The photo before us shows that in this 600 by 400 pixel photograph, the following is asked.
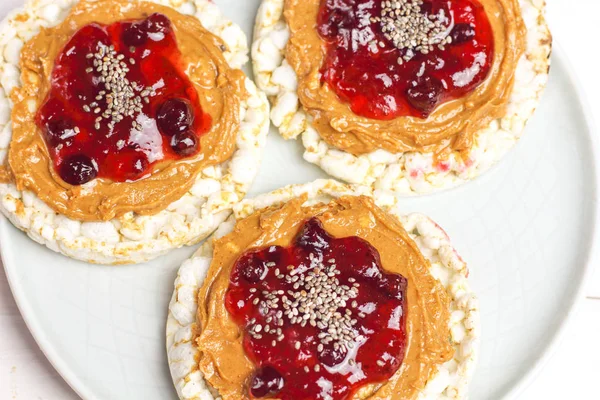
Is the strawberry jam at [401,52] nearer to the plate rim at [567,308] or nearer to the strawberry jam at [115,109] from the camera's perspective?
the plate rim at [567,308]

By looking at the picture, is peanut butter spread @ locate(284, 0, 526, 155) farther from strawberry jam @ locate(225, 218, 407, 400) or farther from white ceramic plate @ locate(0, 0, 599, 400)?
strawberry jam @ locate(225, 218, 407, 400)

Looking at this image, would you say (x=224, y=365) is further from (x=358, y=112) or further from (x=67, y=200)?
(x=358, y=112)

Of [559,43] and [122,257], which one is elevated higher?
[559,43]

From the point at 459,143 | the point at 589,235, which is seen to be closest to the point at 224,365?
the point at 459,143

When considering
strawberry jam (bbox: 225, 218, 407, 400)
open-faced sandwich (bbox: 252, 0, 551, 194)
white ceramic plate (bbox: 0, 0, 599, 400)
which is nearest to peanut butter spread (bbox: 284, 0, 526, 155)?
open-faced sandwich (bbox: 252, 0, 551, 194)

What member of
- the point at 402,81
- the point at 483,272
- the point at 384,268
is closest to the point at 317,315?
the point at 384,268

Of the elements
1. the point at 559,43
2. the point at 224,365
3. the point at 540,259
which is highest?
the point at 559,43

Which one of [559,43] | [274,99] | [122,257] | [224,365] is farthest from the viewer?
[559,43]

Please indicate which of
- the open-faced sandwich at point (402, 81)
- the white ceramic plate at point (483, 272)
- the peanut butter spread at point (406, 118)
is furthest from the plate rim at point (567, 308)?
the peanut butter spread at point (406, 118)
